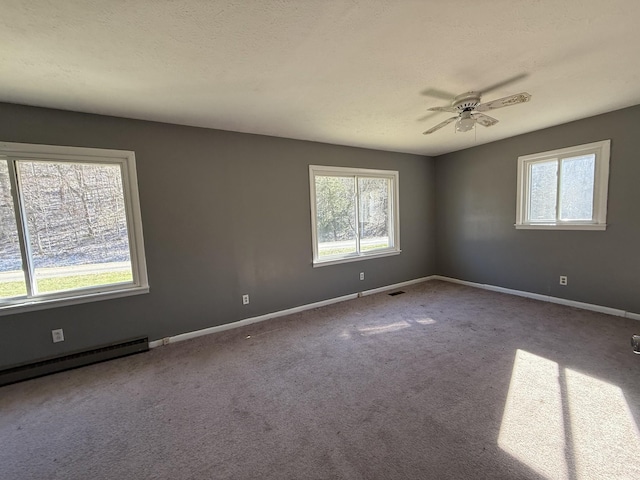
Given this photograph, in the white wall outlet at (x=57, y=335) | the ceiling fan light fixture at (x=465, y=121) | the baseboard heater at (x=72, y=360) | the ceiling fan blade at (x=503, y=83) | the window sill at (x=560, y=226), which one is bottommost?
the baseboard heater at (x=72, y=360)

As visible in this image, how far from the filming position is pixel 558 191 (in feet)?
11.8

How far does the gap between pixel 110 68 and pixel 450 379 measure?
3.41 meters

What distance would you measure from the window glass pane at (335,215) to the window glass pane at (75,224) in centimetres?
239

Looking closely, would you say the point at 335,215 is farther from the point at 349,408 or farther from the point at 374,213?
the point at 349,408

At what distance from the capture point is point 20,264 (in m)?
2.37

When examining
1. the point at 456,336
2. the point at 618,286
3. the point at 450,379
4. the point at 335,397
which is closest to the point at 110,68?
the point at 335,397

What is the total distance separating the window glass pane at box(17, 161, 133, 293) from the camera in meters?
2.42

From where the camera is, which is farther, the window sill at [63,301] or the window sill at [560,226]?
the window sill at [560,226]

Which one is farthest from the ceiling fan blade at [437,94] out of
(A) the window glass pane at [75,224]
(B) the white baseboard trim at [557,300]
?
(B) the white baseboard trim at [557,300]

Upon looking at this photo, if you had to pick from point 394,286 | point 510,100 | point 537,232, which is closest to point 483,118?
point 510,100

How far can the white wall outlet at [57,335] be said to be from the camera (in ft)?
8.11

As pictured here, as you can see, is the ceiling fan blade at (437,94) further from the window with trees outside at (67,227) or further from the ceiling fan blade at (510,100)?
the window with trees outside at (67,227)

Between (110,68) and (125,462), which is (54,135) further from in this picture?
(125,462)

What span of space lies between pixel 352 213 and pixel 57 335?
147 inches
